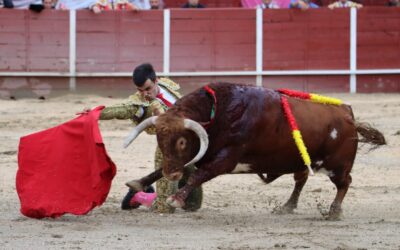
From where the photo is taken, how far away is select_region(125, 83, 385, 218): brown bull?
6.34m

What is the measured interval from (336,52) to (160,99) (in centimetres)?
775

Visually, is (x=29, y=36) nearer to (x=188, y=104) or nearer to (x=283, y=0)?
(x=283, y=0)

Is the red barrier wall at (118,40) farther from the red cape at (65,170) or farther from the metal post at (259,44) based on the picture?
the red cape at (65,170)

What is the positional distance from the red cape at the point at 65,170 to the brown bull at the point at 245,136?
291mm

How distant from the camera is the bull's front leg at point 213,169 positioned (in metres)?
6.42

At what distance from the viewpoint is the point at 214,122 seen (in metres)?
6.52

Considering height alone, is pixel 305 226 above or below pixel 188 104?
below

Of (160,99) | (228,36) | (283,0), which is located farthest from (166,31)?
(160,99)

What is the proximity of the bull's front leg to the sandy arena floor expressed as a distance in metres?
0.25

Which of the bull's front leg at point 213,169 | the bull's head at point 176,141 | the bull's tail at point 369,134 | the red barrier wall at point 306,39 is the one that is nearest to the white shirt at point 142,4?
the red barrier wall at point 306,39

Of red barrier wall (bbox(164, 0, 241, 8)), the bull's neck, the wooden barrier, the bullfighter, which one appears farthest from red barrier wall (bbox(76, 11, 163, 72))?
the bull's neck

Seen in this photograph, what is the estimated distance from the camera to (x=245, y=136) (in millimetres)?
6566

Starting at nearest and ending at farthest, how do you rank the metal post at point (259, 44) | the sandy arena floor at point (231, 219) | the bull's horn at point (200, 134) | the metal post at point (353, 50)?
1. the sandy arena floor at point (231, 219)
2. the bull's horn at point (200, 134)
3. the metal post at point (259, 44)
4. the metal post at point (353, 50)

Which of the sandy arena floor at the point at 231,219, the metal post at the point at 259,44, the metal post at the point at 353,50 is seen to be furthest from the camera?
the metal post at the point at 353,50
